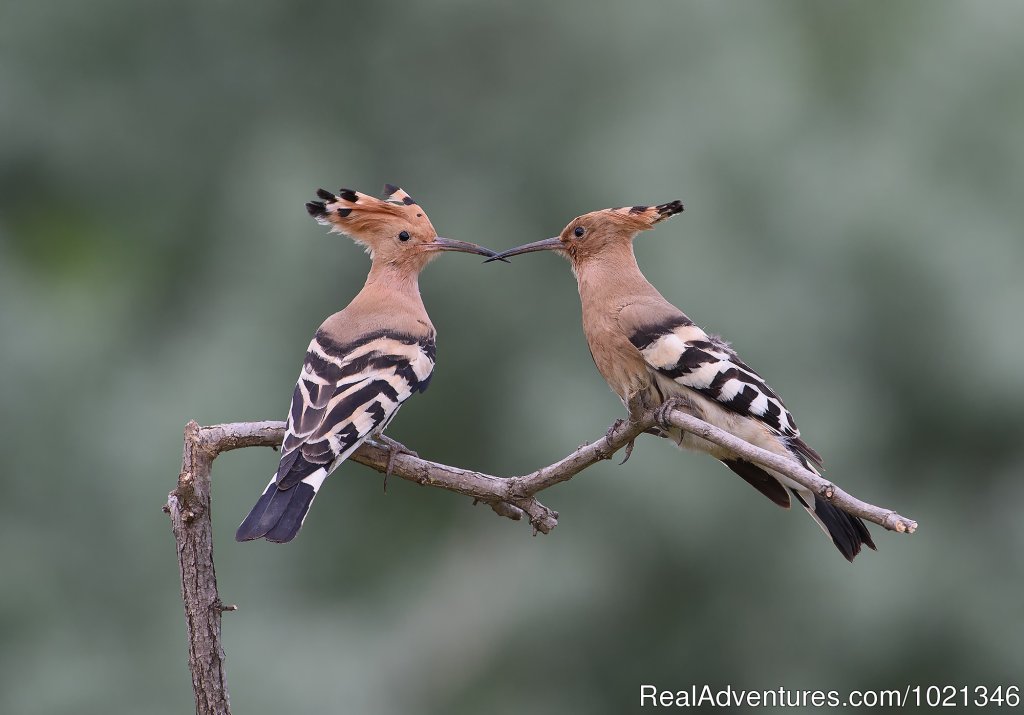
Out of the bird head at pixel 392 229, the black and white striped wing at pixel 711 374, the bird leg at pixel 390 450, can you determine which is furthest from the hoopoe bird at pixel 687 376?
the bird leg at pixel 390 450

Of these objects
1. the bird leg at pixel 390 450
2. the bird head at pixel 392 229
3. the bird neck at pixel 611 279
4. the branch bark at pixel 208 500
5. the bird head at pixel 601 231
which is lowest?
the branch bark at pixel 208 500

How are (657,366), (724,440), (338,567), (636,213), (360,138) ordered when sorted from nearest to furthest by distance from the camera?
(724,440), (657,366), (636,213), (338,567), (360,138)

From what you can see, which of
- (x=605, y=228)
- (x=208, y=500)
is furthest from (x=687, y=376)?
(x=208, y=500)

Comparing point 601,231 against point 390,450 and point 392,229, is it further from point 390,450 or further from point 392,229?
point 390,450

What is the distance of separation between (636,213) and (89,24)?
4183mm

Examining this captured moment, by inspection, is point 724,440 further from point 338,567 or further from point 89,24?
point 89,24

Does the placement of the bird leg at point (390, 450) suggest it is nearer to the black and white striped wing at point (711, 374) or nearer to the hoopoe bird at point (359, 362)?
the hoopoe bird at point (359, 362)

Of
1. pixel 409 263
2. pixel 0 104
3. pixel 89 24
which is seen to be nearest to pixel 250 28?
pixel 89 24

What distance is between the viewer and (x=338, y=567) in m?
5.06

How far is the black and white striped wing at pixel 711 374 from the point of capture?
238cm

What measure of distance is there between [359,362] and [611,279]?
0.55 m

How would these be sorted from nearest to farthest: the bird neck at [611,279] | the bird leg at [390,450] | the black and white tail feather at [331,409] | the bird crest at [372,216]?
the black and white tail feather at [331,409], the bird leg at [390,450], the bird neck at [611,279], the bird crest at [372,216]

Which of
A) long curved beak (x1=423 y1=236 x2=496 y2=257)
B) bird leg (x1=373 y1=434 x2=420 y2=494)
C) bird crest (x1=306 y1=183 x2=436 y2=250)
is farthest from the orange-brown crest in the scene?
bird leg (x1=373 y1=434 x2=420 y2=494)

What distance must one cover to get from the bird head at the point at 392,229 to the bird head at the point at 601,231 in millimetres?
180
